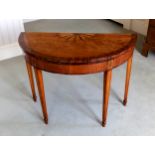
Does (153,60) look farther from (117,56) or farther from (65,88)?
(117,56)

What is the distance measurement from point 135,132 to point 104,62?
29.2 inches

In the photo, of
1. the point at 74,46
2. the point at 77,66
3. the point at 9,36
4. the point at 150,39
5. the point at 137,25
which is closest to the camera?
the point at 77,66

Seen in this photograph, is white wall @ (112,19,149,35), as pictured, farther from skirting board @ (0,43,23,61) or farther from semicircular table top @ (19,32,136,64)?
skirting board @ (0,43,23,61)

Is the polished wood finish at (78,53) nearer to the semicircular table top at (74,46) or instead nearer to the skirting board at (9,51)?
the semicircular table top at (74,46)

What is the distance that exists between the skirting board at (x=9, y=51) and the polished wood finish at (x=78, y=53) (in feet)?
4.24

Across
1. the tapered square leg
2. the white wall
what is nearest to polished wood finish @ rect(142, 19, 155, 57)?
the tapered square leg

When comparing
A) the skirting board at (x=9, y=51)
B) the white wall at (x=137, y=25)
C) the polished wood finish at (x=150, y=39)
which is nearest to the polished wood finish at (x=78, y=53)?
the polished wood finish at (x=150, y=39)

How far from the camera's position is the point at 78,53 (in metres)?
1.45

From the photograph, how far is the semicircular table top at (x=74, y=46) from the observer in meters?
1.40

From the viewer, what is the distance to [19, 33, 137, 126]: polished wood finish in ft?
4.59

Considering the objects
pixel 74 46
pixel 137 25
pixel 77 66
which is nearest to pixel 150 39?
pixel 137 25

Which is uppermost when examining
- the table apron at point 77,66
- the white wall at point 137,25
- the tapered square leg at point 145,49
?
the table apron at point 77,66

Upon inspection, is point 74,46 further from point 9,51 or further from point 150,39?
point 9,51

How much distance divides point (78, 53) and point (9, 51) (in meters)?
1.83
